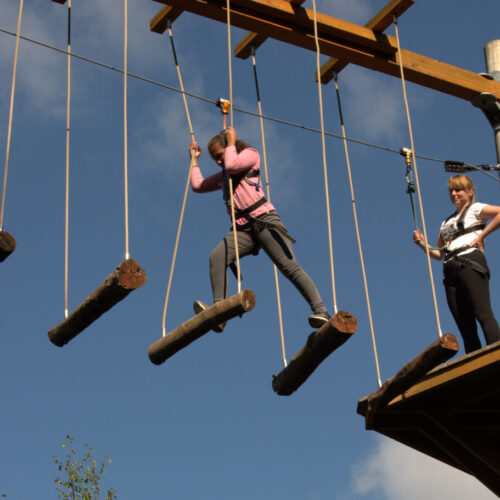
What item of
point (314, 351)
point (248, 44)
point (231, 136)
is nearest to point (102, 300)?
point (314, 351)

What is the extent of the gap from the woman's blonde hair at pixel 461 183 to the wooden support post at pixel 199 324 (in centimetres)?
180

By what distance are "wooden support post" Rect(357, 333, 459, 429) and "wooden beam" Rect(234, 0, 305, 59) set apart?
2.73 metres

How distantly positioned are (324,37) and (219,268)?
91.2 inches

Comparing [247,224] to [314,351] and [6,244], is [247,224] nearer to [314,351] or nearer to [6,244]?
[314,351]

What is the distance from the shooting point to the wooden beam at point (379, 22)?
784cm

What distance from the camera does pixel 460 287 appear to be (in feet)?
22.1

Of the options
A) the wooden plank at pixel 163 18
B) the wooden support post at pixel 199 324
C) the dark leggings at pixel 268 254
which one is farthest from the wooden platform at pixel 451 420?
the wooden plank at pixel 163 18

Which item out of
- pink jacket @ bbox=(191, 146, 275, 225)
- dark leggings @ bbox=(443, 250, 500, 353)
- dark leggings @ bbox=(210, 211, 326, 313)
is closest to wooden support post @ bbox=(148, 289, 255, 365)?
dark leggings @ bbox=(210, 211, 326, 313)

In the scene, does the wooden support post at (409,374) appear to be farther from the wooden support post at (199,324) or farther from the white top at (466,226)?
the wooden support post at (199,324)

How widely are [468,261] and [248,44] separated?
8.11ft

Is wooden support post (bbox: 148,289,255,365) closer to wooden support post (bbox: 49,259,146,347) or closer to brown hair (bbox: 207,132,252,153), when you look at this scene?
wooden support post (bbox: 49,259,146,347)

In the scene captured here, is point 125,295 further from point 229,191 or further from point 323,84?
point 323,84

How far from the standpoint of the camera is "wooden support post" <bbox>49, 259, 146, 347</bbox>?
19.3ft

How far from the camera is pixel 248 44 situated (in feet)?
26.1
